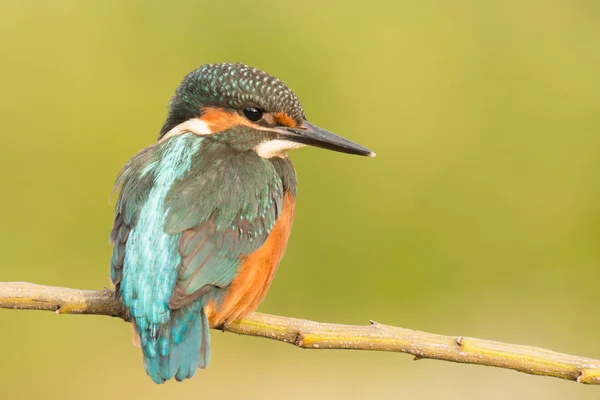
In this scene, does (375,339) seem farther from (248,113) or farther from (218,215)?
(248,113)

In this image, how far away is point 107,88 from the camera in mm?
4918

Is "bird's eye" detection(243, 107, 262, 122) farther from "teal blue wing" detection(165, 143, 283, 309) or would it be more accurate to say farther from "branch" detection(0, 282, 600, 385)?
"branch" detection(0, 282, 600, 385)

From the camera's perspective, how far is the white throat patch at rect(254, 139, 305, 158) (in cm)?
305

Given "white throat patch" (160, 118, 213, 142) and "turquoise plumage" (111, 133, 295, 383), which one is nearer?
"turquoise plumage" (111, 133, 295, 383)

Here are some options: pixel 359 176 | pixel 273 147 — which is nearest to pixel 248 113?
pixel 273 147

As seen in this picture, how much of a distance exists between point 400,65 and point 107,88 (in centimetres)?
154

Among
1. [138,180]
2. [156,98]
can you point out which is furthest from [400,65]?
[138,180]

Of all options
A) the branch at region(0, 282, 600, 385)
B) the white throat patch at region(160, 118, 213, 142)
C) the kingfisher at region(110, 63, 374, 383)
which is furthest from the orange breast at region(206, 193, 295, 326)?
the white throat patch at region(160, 118, 213, 142)

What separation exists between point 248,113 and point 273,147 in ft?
0.44

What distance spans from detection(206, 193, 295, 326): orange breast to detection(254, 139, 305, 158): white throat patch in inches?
6.6

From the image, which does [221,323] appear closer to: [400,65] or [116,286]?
[116,286]

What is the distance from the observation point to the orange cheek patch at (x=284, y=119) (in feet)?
10.1

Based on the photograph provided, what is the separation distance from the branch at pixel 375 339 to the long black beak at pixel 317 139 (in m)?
0.64

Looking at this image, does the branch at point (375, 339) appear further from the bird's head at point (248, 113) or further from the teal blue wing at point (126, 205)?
Result: the bird's head at point (248, 113)
